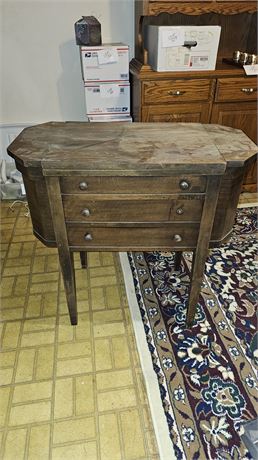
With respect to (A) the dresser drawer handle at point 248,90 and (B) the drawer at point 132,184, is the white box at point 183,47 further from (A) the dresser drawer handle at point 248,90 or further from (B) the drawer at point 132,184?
(B) the drawer at point 132,184

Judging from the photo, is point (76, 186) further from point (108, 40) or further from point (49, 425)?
point (108, 40)

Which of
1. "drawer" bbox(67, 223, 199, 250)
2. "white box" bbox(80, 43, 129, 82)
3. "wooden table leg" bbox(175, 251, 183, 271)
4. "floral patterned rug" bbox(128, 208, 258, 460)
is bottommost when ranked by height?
"floral patterned rug" bbox(128, 208, 258, 460)

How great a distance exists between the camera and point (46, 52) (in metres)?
2.54

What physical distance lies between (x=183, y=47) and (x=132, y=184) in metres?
1.47

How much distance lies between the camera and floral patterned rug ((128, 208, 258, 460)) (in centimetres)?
119

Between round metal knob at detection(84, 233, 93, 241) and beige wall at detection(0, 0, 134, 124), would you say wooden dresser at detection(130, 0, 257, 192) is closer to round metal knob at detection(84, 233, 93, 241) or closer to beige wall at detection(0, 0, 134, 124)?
beige wall at detection(0, 0, 134, 124)

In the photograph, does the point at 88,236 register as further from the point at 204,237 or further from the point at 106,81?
the point at 106,81

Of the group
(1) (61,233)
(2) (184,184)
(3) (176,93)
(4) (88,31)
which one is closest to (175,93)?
(3) (176,93)

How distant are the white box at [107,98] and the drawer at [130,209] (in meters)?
1.49

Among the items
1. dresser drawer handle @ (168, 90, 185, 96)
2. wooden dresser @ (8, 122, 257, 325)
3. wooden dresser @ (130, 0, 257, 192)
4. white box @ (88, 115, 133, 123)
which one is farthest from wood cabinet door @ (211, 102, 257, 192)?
wooden dresser @ (8, 122, 257, 325)

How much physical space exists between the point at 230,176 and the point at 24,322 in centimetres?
125

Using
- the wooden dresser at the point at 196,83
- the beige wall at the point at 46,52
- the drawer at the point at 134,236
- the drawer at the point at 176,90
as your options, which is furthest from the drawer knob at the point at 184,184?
the beige wall at the point at 46,52

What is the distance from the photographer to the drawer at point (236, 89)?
2250 millimetres

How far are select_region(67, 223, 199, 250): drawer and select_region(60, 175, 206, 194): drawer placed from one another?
17 centimetres
